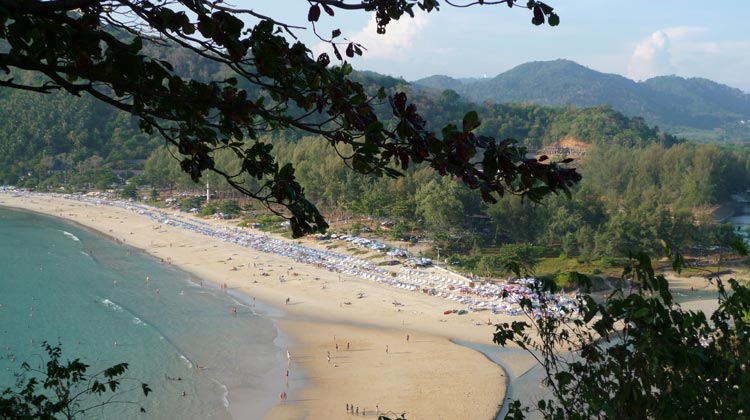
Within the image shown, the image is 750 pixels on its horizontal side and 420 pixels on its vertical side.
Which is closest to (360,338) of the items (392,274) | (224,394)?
(224,394)

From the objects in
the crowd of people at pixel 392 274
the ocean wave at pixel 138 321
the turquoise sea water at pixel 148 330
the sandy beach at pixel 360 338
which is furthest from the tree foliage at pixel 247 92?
the ocean wave at pixel 138 321

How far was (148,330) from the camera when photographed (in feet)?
52.4

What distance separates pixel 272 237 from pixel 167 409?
1846 cm

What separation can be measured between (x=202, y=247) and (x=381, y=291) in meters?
10.9

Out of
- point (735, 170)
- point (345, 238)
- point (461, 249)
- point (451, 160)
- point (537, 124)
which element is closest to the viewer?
point (451, 160)

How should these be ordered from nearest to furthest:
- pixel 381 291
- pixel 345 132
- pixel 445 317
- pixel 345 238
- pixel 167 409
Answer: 1. pixel 345 132
2. pixel 167 409
3. pixel 445 317
4. pixel 381 291
5. pixel 345 238

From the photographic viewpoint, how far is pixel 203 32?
1506 millimetres

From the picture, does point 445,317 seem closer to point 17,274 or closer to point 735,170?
point 17,274

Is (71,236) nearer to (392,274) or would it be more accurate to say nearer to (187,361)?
(392,274)

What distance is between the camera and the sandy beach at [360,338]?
38.5ft

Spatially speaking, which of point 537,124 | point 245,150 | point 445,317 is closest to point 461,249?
point 445,317

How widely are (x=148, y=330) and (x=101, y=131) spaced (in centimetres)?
4476

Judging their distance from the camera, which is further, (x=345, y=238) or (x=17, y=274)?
(x=345, y=238)

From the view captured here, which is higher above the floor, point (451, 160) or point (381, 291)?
point (451, 160)
